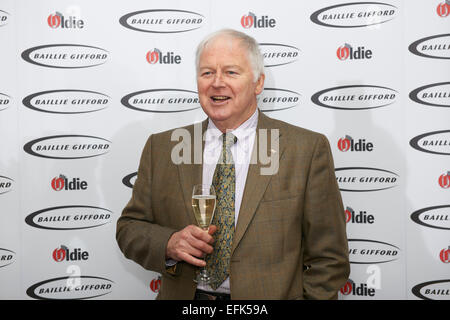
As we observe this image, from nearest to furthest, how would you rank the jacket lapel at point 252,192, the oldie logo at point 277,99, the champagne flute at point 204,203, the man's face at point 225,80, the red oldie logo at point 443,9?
the champagne flute at point 204,203
the jacket lapel at point 252,192
the man's face at point 225,80
the red oldie logo at point 443,9
the oldie logo at point 277,99

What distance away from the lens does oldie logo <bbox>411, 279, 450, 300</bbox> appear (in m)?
2.72

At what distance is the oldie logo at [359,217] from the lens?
8.99 ft

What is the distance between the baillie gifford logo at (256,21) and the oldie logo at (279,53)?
133 mm

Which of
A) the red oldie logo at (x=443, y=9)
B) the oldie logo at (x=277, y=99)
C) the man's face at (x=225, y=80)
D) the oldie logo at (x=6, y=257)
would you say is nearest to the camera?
the man's face at (x=225, y=80)

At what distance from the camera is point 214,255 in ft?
6.44

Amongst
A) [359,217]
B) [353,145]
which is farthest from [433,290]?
[353,145]

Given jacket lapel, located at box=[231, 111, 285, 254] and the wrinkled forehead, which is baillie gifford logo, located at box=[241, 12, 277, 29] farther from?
jacket lapel, located at box=[231, 111, 285, 254]

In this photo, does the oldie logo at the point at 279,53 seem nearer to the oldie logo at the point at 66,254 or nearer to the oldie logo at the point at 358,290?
the oldie logo at the point at 358,290

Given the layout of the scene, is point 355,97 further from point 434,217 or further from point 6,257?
point 6,257

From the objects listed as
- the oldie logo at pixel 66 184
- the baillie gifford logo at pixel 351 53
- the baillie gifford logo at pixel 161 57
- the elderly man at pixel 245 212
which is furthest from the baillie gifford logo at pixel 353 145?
the oldie logo at pixel 66 184

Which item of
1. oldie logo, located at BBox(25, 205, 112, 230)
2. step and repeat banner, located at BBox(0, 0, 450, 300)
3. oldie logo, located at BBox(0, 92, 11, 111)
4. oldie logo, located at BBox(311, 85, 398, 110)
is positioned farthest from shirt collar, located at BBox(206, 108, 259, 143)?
oldie logo, located at BBox(0, 92, 11, 111)

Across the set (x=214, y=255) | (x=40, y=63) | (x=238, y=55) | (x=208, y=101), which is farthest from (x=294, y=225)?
(x=40, y=63)

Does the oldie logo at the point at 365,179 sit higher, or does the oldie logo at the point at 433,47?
the oldie logo at the point at 433,47
